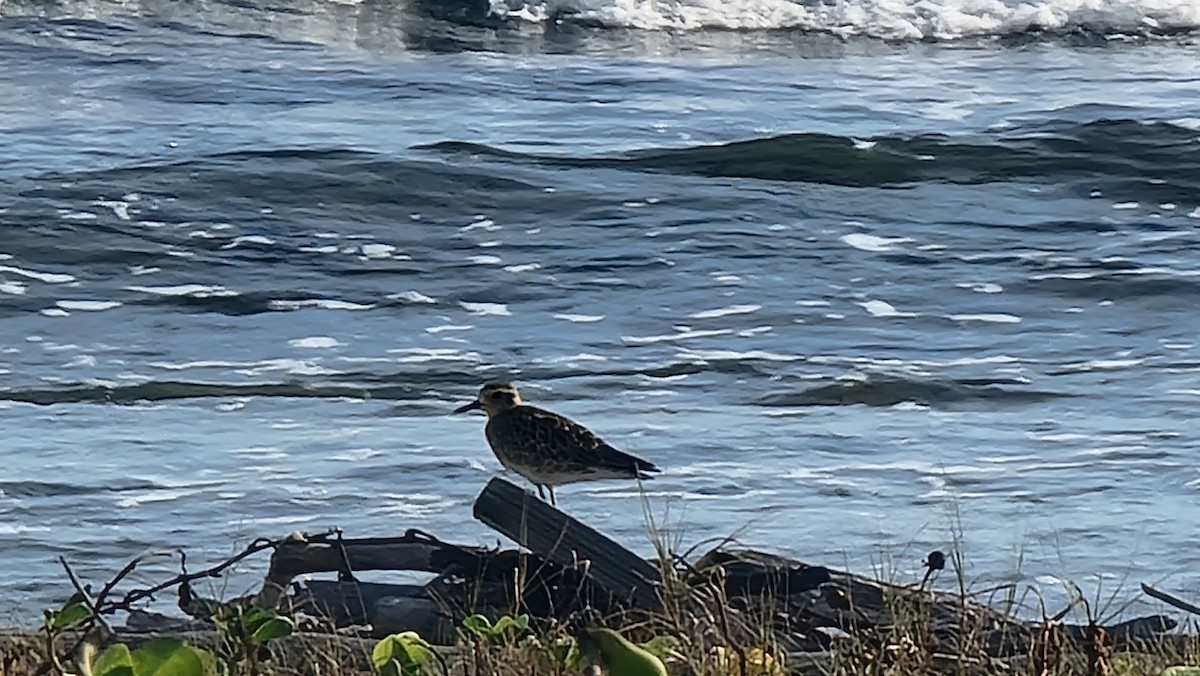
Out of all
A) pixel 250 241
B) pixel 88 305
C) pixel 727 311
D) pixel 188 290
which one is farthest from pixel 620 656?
pixel 250 241

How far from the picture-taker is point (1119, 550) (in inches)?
241

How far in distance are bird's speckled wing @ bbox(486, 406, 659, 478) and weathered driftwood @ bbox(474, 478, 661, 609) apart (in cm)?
113

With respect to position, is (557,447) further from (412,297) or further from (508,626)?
(412,297)

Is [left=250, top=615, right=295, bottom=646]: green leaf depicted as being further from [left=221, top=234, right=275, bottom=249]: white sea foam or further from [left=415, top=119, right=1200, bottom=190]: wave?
[left=415, top=119, right=1200, bottom=190]: wave

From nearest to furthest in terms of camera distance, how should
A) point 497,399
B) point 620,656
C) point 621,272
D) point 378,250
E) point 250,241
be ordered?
point 620,656
point 497,399
point 621,272
point 378,250
point 250,241

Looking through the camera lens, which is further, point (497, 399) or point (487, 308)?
point (487, 308)

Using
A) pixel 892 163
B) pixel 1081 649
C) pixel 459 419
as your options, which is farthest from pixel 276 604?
pixel 892 163

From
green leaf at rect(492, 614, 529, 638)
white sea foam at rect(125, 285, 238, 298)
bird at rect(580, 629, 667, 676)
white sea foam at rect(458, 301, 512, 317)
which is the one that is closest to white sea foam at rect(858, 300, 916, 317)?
white sea foam at rect(458, 301, 512, 317)

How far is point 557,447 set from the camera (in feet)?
18.3

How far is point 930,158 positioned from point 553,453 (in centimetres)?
815

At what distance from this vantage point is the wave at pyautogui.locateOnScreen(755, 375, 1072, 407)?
813 centimetres

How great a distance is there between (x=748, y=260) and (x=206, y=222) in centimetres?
255

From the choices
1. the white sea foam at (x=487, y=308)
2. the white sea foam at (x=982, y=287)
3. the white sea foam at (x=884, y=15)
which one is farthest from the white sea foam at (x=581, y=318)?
the white sea foam at (x=884, y=15)

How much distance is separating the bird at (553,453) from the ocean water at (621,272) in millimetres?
470
